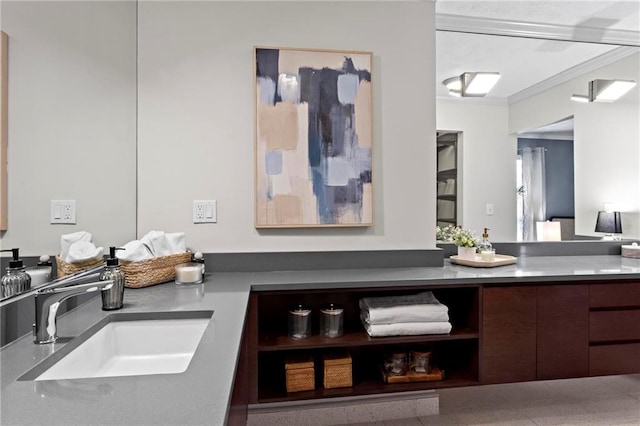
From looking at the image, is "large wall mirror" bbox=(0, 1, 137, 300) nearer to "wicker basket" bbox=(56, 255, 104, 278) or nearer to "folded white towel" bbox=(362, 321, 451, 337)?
"wicker basket" bbox=(56, 255, 104, 278)

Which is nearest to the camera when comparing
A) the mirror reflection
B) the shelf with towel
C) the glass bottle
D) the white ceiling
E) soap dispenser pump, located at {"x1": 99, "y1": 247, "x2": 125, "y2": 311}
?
soap dispenser pump, located at {"x1": 99, "y1": 247, "x2": 125, "y2": 311}

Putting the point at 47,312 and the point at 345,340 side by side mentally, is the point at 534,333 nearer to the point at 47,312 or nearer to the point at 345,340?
the point at 345,340

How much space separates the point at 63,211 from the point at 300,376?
1.22 meters

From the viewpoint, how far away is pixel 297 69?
201 centimetres

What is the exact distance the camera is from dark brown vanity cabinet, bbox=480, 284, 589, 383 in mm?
1771

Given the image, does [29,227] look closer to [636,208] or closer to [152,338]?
[152,338]

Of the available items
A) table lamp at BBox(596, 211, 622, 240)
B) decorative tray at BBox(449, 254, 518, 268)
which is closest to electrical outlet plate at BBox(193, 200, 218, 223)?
decorative tray at BBox(449, 254, 518, 268)

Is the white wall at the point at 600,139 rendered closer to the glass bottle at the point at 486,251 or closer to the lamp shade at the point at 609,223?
the lamp shade at the point at 609,223

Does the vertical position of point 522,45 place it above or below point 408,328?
above

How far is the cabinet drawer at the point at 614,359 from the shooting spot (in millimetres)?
1828

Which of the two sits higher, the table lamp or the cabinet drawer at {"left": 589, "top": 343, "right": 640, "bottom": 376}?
the table lamp

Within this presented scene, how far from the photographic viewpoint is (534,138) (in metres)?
3.10

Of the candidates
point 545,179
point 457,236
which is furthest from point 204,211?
point 545,179

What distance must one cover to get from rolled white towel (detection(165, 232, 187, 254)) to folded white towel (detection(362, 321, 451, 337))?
39.4 inches
